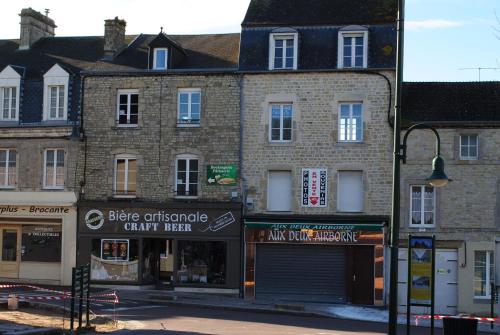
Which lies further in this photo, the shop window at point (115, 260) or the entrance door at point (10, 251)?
the entrance door at point (10, 251)

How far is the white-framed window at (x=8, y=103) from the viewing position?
28.7 meters

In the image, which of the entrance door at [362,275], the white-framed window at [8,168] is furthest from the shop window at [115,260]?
the entrance door at [362,275]

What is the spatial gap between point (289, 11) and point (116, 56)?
681 cm

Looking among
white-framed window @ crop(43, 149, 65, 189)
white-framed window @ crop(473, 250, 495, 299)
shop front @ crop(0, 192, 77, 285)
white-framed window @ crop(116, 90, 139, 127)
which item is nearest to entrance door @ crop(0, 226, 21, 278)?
shop front @ crop(0, 192, 77, 285)

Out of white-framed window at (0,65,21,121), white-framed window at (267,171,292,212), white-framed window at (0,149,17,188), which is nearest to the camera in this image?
white-framed window at (267,171,292,212)

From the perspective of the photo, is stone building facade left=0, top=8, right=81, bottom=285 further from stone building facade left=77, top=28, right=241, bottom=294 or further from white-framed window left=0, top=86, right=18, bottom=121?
stone building facade left=77, top=28, right=241, bottom=294

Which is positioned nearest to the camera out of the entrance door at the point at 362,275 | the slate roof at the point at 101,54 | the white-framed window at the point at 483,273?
the white-framed window at the point at 483,273

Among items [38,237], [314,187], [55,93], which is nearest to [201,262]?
[314,187]

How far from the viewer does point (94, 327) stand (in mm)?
17344

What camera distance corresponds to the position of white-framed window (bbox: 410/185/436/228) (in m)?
25.5

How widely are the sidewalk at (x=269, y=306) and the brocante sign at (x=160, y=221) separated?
2.23m

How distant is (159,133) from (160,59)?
9.21ft

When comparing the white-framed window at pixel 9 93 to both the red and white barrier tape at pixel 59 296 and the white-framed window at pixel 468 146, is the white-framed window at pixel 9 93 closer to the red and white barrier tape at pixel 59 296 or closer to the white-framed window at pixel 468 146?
the red and white barrier tape at pixel 59 296

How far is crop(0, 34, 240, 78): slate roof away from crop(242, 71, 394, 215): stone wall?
202 centimetres
